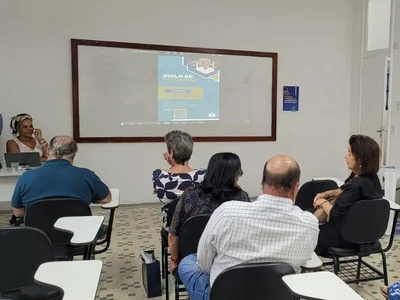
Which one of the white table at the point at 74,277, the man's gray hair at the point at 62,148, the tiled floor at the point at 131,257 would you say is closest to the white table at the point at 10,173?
the tiled floor at the point at 131,257

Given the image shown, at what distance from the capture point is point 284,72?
5.75 m

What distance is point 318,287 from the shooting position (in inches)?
53.4

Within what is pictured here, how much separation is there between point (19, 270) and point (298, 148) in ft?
16.1

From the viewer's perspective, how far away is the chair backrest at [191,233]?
6.27ft

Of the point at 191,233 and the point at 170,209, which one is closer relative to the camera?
the point at 191,233

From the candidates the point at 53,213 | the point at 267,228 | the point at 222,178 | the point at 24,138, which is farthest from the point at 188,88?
the point at 267,228

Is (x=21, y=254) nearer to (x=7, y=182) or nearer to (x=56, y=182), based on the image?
(x=56, y=182)

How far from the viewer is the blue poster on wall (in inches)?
228

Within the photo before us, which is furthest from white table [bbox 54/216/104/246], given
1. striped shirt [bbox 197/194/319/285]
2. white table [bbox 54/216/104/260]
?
striped shirt [bbox 197/194/319/285]

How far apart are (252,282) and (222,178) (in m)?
0.65

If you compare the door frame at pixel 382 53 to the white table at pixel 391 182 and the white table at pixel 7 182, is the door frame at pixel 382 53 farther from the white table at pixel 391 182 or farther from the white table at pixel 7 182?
the white table at pixel 7 182

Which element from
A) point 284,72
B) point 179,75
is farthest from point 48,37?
point 284,72

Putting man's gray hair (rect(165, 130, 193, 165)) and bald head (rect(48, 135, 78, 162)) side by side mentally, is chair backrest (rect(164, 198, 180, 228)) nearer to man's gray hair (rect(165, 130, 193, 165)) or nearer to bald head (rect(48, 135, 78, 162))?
man's gray hair (rect(165, 130, 193, 165))

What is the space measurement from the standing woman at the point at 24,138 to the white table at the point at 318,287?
3706 mm
